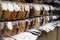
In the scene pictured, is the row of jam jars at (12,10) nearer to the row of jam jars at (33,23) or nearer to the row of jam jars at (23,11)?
the row of jam jars at (23,11)

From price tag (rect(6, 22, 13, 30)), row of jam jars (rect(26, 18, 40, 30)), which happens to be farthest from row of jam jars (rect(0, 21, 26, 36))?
row of jam jars (rect(26, 18, 40, 30))

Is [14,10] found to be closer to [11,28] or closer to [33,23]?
[11,28]

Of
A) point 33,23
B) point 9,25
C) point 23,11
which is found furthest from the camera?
point 33,23

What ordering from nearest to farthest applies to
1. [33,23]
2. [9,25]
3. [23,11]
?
[9,25], [23,11], [33,23]

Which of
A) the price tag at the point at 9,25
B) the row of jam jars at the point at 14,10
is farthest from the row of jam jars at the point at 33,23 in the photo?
the price tag at the point at 9,25

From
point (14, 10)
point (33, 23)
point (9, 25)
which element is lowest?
point (33, 23)

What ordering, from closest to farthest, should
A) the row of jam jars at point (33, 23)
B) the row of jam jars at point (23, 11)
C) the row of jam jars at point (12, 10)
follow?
1. the row of jam jars at point (12, 10)
2. the row of jam jars at point (23, 11)
3. the row of jam jars at point (33, 23)

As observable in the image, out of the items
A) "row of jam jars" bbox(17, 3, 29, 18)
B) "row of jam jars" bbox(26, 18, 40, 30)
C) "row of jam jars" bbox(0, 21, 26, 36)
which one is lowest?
"row of jam jars" bbox(26, 18, 40, 30)

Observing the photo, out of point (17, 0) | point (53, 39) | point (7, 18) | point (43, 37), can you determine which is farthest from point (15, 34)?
point (53, 39)

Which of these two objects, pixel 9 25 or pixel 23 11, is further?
pixel 23 11

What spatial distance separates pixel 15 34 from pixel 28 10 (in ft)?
1.31

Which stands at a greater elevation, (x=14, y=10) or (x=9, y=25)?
(x=14, y=10)

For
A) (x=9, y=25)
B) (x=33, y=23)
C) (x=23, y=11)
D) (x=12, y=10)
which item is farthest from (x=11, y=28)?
(x=33, y=23)

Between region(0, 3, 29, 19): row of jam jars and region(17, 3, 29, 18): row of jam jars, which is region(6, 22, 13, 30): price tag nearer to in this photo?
region(0, 3, 29, 19): row of jam jars
